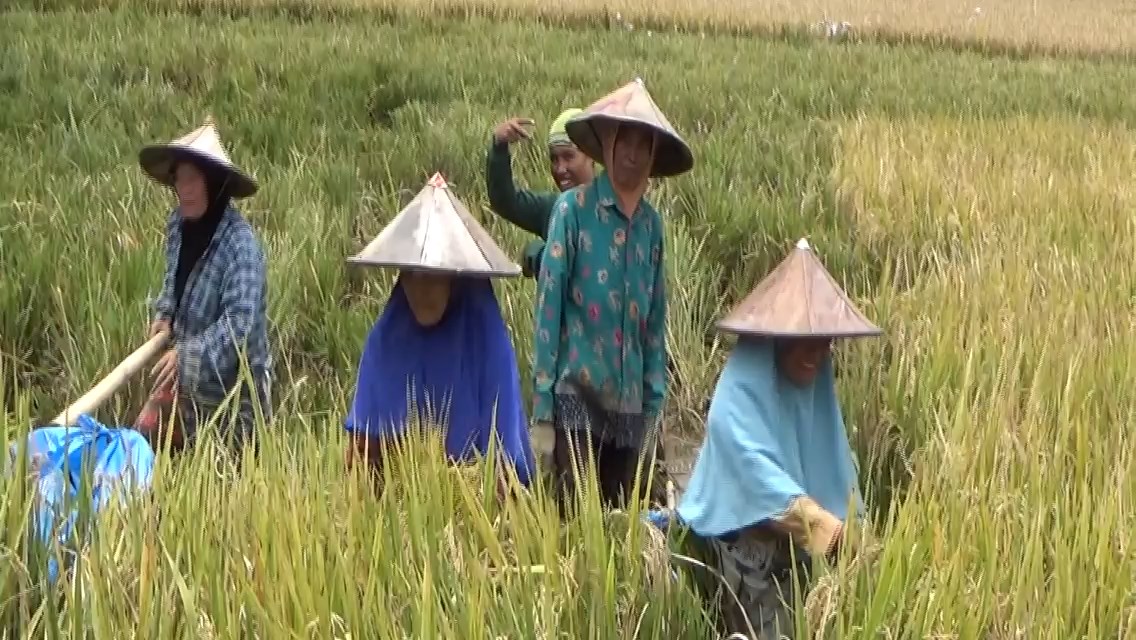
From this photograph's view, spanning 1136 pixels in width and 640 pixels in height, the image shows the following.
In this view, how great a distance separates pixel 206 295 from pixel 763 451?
4.33ft

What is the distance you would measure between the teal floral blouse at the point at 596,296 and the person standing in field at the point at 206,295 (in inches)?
25.1

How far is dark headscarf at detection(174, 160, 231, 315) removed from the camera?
7.04ft

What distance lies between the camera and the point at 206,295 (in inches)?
82.7

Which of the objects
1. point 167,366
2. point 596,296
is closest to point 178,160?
point 167,366

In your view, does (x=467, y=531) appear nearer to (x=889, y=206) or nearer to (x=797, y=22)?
(x=889, y=206)

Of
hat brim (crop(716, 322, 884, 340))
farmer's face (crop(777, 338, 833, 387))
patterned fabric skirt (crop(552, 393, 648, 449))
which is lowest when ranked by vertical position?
patterned fabric skirt (crop(552, 393, 648, 449))

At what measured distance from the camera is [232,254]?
209 cm

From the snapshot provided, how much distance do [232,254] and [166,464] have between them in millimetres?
740

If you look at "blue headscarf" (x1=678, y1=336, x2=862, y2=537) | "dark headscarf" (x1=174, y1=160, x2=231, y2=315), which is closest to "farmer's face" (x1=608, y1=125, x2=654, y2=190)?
"blue headscarf" (x1=678, y1=336, x2=862, y2=537)

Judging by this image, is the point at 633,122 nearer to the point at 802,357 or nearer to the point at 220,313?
the point at 802,357

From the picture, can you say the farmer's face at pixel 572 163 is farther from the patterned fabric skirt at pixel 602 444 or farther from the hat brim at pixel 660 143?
the patterned fabric skirt at pixel 602 444

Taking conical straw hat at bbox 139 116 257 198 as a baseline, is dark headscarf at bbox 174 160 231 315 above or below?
below

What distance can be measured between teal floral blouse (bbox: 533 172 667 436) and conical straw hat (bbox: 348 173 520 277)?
0.30 meters

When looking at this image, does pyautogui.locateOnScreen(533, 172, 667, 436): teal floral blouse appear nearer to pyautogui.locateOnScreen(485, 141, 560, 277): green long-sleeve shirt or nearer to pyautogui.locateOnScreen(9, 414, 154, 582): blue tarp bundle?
pyautogui.locateOnScreen(485, 141, 560, 277): green long-sleeve shirt
